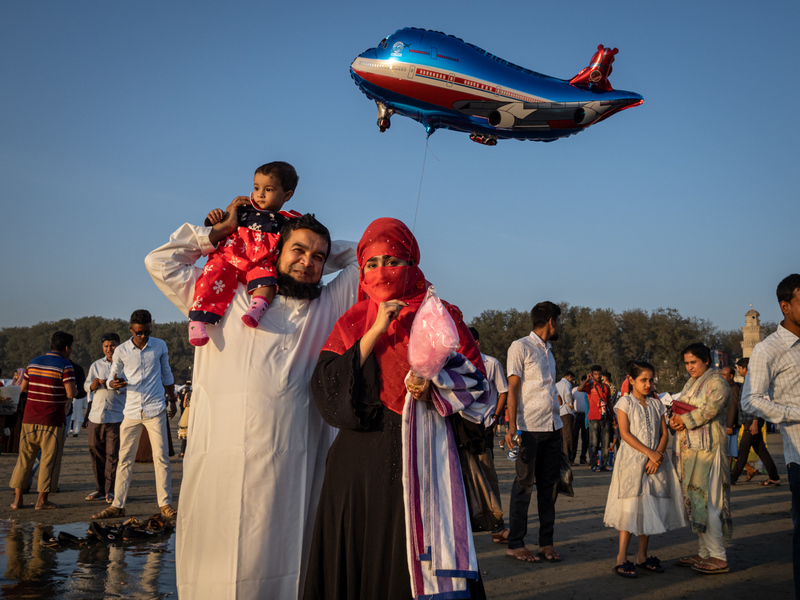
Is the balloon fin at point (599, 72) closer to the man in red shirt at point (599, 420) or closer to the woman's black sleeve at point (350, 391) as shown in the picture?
the woman's black sleeve at point (350, 391)

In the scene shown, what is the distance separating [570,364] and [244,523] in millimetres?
49263

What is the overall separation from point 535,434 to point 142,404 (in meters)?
4.27

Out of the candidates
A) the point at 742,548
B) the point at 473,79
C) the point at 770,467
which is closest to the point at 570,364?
the point at 770,467

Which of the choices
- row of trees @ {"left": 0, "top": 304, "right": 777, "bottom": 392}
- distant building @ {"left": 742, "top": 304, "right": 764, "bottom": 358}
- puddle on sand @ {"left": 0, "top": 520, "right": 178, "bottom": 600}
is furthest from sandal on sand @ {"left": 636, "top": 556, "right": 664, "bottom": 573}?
distant building @ {"left": 742, "top": 304, "right": 764, "bottom": 358}

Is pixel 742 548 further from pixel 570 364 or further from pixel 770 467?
pixel 570 364

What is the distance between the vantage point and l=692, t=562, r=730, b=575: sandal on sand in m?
4.91

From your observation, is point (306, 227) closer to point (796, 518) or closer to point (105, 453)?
point (796, 518)

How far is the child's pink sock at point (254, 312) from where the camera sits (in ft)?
9.00

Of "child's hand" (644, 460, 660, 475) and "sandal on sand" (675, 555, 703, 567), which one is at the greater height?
"child's hand" (644, 460, 660, 475)

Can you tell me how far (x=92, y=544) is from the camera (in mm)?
5504

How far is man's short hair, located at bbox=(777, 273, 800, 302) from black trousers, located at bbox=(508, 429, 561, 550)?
2183mm

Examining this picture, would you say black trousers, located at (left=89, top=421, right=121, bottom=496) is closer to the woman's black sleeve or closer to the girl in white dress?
the girl in white dress

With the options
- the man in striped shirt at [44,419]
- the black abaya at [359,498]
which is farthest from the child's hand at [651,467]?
the man in striped shirt at [44,419]

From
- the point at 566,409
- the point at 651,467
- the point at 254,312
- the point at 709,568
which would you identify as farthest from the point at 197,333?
the point at 566,409
